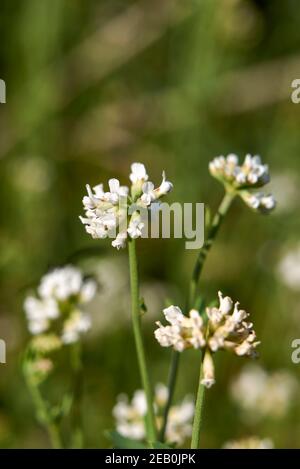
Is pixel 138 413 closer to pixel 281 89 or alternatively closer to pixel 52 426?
pixel 52 426

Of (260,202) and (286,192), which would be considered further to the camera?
(286,192)

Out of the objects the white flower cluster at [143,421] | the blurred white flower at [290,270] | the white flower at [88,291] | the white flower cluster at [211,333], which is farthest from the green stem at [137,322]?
the blurred white flower at [290,270]

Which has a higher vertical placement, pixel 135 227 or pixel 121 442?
pixel 135 227

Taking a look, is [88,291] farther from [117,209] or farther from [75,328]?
[117,209]

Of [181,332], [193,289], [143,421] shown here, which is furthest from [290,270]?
[181,332]

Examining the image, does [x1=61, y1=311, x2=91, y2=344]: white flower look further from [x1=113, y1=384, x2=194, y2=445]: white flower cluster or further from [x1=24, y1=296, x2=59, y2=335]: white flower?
[x1=113, y1=384, x2=194, y2=445]: white flower cluster

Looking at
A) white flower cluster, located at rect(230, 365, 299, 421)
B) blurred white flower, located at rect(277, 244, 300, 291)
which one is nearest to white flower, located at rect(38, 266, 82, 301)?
white flower cluster, located at rect(230, 365, 299, 421)
